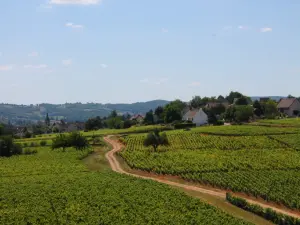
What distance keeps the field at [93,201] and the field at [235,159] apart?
320 inches

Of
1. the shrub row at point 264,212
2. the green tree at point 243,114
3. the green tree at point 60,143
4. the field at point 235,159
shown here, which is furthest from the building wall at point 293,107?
the shrub row at point 264,212

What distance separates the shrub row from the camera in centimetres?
3581

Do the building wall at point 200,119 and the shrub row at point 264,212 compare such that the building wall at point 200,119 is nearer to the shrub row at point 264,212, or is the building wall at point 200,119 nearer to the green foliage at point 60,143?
the green foliage at point 60,143

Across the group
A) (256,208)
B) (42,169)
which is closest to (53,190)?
(42,169)

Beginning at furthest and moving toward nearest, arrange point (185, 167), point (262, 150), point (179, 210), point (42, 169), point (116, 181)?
point (262, 150) < point (42, 169) < point (185, 167) < point (116, 181) < point (179, 210)

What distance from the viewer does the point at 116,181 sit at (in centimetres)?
5075

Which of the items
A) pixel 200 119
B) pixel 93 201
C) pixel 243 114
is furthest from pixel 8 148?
pixel 243 114

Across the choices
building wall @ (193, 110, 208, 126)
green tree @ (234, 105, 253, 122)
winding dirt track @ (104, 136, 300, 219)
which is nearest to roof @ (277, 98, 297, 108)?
green tree @ (234, 105, 253, 122)

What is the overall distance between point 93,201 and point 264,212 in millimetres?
17300

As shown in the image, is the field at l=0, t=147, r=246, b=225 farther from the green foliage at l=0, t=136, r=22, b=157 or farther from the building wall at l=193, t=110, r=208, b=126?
the building wall at l=193, t=110, r=208, b=126

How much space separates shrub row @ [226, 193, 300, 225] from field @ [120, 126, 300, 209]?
398cm

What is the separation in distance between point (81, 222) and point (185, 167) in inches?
1008

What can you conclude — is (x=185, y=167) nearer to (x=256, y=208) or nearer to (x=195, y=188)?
(x=195, y=188)

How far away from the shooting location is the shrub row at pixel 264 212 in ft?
117
